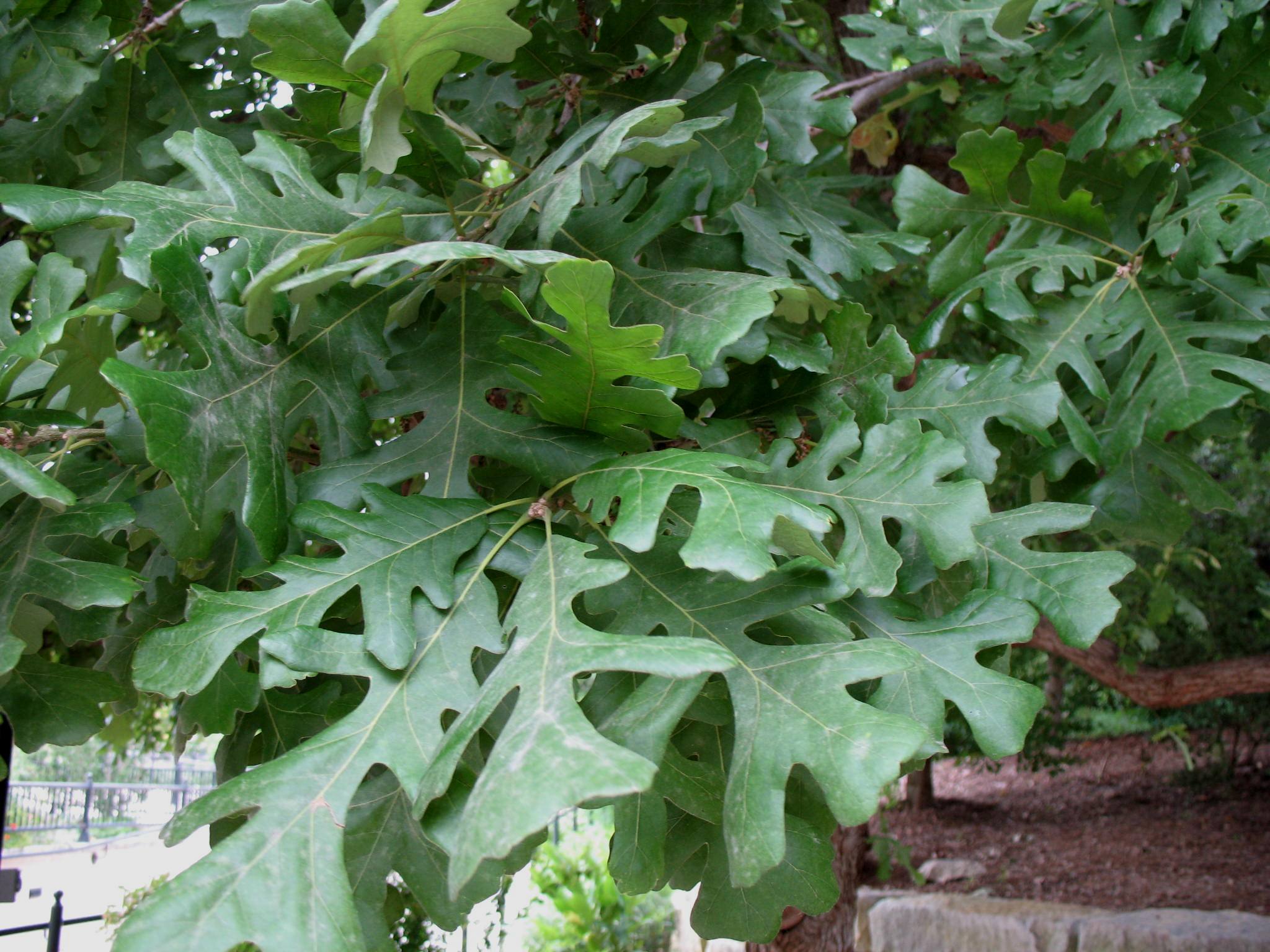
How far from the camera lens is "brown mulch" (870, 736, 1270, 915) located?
600 centimetres

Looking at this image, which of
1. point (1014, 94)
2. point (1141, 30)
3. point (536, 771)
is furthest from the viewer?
point (1014, 94)

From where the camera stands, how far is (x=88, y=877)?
6.32 meters

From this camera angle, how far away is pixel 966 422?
139cm

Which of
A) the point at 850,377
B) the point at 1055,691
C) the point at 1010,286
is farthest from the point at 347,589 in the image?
the point at 1055,691

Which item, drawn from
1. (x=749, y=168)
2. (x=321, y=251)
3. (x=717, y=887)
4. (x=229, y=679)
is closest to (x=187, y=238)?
(x=321, y=251)

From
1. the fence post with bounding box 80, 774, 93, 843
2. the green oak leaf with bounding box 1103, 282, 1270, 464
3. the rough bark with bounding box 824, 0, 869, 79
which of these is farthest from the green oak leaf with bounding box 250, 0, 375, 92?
the fence post with bounding box 80, 774, 93, 843

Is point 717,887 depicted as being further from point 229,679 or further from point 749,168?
point 749,168

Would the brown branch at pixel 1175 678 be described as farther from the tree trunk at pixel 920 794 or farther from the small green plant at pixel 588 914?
the tree trunk at pixel 920 794

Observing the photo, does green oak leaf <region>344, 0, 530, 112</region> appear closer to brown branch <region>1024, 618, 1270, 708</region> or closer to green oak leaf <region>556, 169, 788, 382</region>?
green oak leaf <region>556, 169, 788, 382</region>

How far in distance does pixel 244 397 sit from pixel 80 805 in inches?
285

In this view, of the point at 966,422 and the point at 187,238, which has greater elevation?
the point at 187,238

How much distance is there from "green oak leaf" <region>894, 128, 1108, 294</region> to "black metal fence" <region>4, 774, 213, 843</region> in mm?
6126

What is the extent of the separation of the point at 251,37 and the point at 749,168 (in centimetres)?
93

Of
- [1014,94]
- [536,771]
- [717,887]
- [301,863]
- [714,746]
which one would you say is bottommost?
[717,887]
